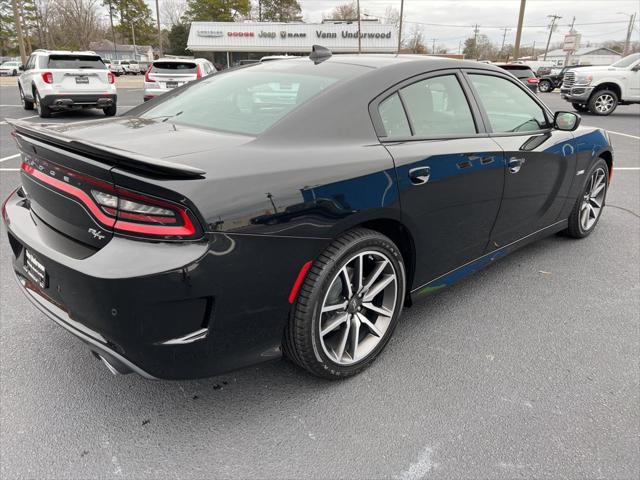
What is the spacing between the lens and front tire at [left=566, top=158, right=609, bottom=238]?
13.7ft

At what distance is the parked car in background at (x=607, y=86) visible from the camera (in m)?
14.9

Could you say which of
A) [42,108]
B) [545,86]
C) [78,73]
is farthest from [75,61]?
[545,86]

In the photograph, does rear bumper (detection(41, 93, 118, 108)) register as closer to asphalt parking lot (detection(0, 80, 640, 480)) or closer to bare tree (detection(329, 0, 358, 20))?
asphalt parking lot (detection(0, 80, 640, 480))

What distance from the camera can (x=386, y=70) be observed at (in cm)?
256

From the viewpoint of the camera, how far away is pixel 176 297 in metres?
1.71

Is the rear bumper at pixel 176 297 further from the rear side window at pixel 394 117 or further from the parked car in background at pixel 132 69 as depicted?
the parked car in background at pixel 132 69

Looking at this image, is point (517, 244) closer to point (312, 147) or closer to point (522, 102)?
point (522, 102)

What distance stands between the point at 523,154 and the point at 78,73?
38.2 ft

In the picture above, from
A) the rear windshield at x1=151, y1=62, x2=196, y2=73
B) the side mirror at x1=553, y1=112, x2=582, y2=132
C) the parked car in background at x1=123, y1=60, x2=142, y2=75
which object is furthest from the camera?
the parked car in background at x1=123, y1=60, x2=142, y2=75

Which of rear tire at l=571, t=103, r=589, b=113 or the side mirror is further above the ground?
the side mirror

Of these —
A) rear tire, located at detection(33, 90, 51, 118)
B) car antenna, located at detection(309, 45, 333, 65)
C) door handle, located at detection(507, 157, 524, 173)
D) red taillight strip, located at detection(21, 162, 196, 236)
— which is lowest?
rear tire, located at detection(33, 90, 51, 118)

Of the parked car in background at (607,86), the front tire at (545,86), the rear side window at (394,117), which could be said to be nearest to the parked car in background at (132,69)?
the front tire at (545,86)

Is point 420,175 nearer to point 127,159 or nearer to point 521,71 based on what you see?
point 127,159

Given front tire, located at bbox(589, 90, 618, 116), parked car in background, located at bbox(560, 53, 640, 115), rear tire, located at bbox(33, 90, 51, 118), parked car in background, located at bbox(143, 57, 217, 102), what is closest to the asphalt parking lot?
rear tire, located at bbox(33, 90, 51, 118)
